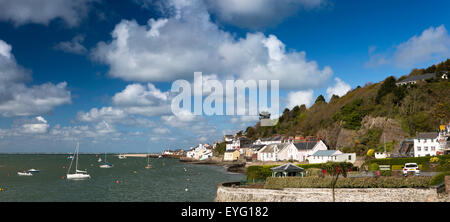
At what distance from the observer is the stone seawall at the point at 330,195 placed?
23175 millimetres

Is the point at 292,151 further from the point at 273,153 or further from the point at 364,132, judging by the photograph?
the point at 364,132

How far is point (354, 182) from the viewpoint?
2609 centimetres

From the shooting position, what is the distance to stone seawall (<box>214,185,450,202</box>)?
76.0 ft

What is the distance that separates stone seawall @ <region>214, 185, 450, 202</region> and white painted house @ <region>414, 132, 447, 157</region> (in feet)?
136

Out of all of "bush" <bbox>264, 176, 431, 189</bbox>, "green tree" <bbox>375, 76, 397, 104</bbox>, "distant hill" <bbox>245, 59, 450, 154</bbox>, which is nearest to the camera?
"bush" <bbox>264, 176, 431, 189</bbox>

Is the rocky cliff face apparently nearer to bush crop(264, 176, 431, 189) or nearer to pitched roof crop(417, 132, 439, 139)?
pitched roof crop(417, 132, 439, 139)

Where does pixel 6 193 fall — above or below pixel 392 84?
below

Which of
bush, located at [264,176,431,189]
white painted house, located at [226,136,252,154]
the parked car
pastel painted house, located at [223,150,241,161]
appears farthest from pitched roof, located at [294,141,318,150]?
bush, located at [264,176,431,189]

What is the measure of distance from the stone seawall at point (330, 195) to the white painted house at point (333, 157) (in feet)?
137
